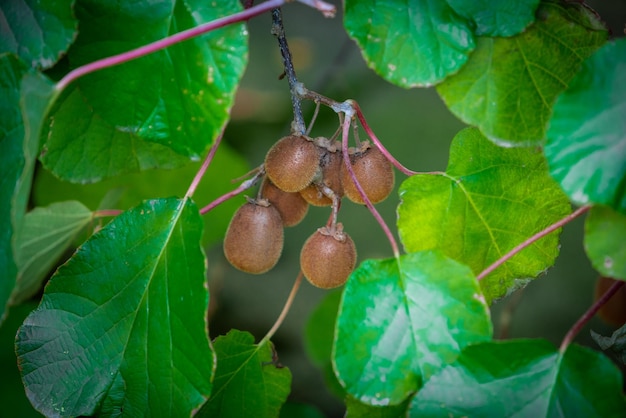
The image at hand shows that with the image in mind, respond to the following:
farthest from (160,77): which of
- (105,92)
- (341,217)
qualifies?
(341,217)

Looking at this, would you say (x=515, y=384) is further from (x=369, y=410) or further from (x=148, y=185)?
(x=148, y=185)

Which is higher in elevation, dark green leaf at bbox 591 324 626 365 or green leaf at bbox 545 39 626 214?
green leaf at bbox 545 39 626 214

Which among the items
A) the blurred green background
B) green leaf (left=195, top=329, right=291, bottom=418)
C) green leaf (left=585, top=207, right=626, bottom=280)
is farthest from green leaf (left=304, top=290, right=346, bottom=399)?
green leaf (left=585, top=207, right=626, bottom=280)

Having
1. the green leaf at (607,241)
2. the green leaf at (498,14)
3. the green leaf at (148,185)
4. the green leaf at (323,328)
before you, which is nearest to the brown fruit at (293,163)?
the green leaf at (498,14)

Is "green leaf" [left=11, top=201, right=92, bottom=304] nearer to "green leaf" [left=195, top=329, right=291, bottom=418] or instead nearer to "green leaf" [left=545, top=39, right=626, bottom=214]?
"green leaf" [left=195, top=329, right=291, bottom=418]

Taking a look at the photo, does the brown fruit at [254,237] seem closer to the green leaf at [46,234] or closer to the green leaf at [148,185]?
the green leaf at [46,234]

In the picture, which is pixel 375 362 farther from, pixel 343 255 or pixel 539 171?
pixel 539 171
